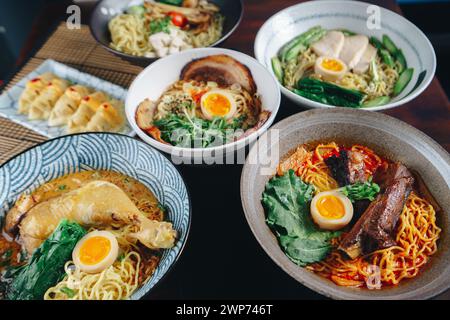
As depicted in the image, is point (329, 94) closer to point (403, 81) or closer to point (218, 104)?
point (403, 81)

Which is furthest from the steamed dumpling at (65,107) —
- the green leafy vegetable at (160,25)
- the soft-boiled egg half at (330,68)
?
the soft-boiled egg half at (330,68)

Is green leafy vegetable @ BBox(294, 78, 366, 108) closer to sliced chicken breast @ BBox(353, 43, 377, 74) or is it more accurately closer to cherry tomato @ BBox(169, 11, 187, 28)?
sliced chicken breast @ BBox(353, 43, 377, 74)

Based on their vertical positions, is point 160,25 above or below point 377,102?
above

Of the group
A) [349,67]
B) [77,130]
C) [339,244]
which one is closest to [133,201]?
[77,130]

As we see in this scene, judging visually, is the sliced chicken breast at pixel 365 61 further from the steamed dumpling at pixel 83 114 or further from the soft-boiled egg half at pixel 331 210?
the steamed dumpling at pixel 83 114

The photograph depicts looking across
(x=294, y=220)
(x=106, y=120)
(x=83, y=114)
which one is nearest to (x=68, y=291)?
(x=294, y=220)
